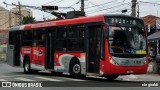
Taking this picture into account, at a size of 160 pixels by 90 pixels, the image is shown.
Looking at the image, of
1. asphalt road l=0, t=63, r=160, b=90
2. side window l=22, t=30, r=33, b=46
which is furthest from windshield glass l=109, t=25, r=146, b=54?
side window l=22, t=30, r=33, b=46

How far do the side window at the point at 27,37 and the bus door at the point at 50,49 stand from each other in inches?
92.9

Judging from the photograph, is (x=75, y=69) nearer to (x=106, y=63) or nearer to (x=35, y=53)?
(x=106, y=63)

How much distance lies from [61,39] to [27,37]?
4.63m

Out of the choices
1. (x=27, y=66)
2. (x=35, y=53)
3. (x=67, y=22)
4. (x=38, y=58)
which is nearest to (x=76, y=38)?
(x=67, y=22)

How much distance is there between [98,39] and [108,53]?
98 centimetres

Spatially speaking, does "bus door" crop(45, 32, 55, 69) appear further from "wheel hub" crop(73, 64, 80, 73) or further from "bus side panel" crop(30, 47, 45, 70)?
"wheel hub" crop(73, 64, 80, 73)

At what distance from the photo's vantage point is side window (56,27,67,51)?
21.1 metres

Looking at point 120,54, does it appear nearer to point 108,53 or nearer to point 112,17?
point 108,53

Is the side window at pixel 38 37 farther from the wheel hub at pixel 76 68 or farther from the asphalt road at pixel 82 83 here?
the wheel hub at pixel 76 68

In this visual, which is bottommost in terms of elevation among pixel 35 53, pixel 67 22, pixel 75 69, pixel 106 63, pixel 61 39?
pixel 75 69

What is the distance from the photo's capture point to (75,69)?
20047 mm

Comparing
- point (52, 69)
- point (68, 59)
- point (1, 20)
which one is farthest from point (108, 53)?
point (1, 20)

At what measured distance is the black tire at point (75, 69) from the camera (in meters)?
19.8

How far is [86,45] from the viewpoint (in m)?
19.1
